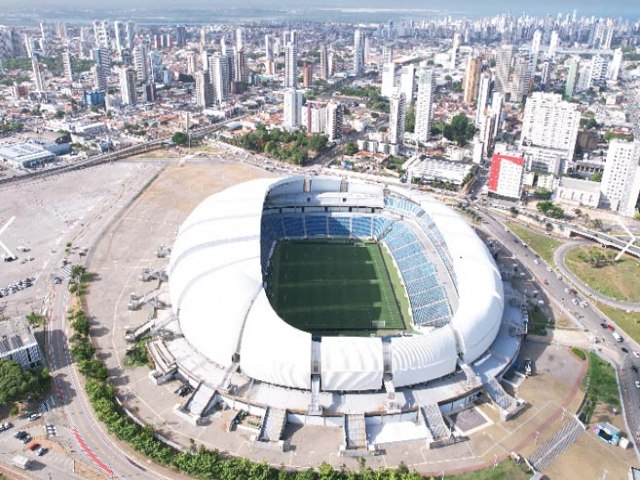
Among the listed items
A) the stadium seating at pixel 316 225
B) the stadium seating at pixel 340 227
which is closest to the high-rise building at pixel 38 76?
the stadium seating at pixel 316 225

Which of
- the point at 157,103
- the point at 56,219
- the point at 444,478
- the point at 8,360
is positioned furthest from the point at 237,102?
the point at 444,478

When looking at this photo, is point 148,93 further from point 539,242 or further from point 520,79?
point 539,242

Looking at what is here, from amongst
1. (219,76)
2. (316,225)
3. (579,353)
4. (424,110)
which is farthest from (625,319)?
(219,76)

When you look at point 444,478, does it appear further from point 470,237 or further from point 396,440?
point 470,237

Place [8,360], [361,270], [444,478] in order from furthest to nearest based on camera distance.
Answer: [361,270], [8,360], [444,478]

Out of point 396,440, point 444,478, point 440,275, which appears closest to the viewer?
point 444,478

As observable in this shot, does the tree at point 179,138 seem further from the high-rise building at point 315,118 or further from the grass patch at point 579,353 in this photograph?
the grass patch at point 579,353
